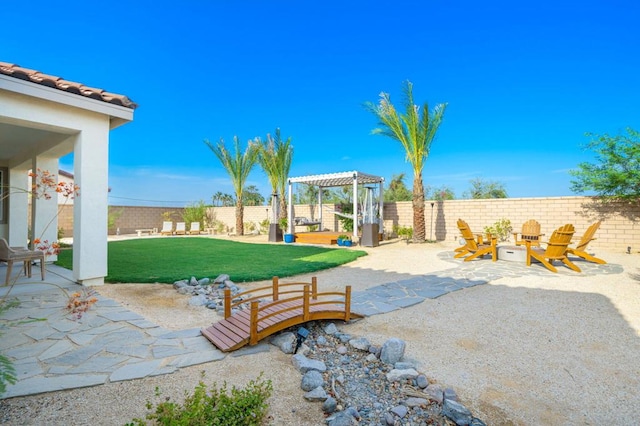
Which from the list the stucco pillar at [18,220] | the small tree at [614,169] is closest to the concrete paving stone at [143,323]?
the stucco pillar at [18,220]

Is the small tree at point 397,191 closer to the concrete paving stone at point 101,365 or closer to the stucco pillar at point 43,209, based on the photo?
the stucco pillar at point 43,209

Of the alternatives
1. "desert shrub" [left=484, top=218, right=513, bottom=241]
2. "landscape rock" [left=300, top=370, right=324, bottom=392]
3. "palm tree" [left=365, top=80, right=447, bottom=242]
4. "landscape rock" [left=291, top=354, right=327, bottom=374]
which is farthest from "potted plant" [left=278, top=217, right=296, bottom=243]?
"landscape rock" [left=300, top=370, right=324, bottom=392]

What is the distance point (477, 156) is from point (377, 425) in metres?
26.8

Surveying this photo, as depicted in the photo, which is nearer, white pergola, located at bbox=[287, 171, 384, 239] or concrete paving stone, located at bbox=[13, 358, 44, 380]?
concrete paving stone, located at bbox=[13, 358, 44, 380]

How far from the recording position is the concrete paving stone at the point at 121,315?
3984 mm

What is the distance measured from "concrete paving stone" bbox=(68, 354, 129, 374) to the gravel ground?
0.30 metres

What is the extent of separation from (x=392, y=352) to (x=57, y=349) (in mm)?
3250

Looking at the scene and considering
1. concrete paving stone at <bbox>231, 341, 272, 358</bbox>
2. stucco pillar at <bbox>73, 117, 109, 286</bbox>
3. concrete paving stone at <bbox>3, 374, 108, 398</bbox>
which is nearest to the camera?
concrete paving stone at <bbox>3, 374, 108, 398</bbox>

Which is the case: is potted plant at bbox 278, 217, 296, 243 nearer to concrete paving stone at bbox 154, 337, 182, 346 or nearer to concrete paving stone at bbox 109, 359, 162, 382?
concrete paving stone at bbox 154, 337, 182, 346

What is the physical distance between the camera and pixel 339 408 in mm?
2324

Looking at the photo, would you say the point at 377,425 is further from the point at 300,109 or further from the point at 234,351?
the point at 300,109

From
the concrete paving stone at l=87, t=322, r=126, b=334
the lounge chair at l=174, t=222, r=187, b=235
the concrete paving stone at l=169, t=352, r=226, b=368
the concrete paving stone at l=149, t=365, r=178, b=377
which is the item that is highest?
the lounge chair at l=174, t=222, r=187, b=235

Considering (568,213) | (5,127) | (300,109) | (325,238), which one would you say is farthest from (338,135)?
(5,127)

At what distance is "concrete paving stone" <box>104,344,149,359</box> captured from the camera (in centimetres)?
302
